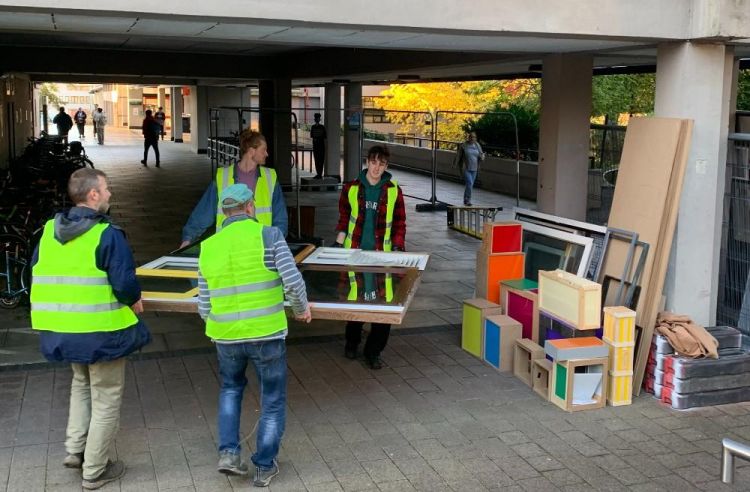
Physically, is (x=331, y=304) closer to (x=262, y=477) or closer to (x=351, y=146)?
(x=262, y=477)

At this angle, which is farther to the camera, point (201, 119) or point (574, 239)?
point (201, 119)

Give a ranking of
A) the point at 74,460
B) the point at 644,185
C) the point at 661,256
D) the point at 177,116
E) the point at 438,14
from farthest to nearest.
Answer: the point at 177,116, the point at 644,185, the point at 661,256, the point at 438,14, the point at 74,460

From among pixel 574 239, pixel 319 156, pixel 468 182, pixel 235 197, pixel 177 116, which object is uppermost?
pixel 177 116

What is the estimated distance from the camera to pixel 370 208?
22.4 feet

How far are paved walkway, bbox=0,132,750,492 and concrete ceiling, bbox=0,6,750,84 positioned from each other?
2.65 meters

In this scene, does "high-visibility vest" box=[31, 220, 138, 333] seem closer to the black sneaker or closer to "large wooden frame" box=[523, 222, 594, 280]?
the black sneaker

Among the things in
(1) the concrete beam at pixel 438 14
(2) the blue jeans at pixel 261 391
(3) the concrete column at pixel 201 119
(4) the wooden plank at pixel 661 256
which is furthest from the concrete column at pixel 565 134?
(3) the concrete column at pixel 201 119

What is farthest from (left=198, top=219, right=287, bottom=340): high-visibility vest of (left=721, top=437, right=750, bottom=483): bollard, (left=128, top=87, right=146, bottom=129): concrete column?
(left=128, top=87, right=146, bottom=129): concrete column

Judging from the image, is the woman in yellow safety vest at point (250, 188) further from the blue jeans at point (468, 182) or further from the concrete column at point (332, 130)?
the concrete column at point (332, 130)

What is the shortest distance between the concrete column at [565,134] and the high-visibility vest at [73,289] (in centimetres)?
632

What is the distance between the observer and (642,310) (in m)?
6.39

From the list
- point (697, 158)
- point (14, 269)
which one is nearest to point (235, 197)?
point (697, 158)

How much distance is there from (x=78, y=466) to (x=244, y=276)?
1.55m

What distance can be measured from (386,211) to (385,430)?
1.92 metres
